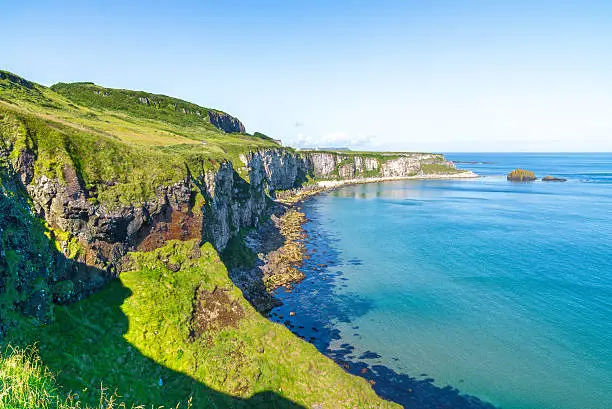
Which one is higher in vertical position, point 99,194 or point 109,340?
point 99,194

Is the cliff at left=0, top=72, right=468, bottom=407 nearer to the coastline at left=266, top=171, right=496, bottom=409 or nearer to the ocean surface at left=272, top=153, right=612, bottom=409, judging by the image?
the coastline at left=266, top=171, right=496, bottom=409

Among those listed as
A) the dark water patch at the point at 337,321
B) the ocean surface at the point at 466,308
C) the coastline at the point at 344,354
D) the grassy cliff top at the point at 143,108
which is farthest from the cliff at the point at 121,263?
the grassy cliff top at the point at 143,108

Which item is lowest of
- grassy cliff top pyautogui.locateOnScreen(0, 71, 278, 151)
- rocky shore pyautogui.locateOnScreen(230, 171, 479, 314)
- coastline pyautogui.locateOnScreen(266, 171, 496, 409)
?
coastline pyautogui.locateOnScreen(266, 171, 496, 409)

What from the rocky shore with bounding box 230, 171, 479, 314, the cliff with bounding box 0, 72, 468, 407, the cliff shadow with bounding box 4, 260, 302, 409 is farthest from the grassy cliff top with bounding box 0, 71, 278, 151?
the cliff shadow with bounding box 4, 260, 302, 409

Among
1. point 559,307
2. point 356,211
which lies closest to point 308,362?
point 559,307

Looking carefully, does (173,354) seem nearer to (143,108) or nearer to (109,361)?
(109,361)

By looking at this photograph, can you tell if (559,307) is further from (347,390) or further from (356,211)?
(356,211)

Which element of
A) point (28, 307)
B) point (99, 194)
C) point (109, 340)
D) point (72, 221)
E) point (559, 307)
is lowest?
point (559, 307)
